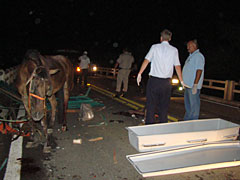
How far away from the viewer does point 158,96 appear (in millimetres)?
5707

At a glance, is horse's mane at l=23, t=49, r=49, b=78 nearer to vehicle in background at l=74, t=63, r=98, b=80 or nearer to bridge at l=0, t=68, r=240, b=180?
bridge at l=0, t=68, r=240, b=180

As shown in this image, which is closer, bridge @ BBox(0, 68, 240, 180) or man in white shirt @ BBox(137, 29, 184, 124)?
bridge @ BBox(0, 68, 240, 180)

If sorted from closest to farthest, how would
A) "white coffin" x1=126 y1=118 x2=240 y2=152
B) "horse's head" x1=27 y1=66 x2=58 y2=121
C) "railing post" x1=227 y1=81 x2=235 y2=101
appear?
"white coffin" x1=126 y1=118 x2=240 y2=152
"horse's head" x1=27 y1=66 x2=58 y2=121
"railing post" x1=227 y1=81 x2=235 y2=101

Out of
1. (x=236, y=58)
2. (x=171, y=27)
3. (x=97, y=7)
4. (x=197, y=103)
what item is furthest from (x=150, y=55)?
(x=97, y=7)

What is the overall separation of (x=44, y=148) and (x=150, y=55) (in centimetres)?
312

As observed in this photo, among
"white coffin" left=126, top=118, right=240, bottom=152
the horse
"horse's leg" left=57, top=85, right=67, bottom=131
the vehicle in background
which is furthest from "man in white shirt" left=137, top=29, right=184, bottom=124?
the vehicle in background

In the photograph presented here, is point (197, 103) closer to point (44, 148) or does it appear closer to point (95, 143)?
point (95, 143)

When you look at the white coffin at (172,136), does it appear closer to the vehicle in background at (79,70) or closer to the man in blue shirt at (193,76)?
the man in blue shirt at (193,76)

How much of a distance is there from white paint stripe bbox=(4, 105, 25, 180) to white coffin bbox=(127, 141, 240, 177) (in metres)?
Result: 1.96

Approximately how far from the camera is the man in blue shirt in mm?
6156

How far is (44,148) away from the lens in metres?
5.00

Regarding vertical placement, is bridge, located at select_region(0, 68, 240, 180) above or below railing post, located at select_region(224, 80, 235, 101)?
below

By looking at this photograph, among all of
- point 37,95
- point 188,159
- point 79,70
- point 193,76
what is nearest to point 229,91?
point 193,76

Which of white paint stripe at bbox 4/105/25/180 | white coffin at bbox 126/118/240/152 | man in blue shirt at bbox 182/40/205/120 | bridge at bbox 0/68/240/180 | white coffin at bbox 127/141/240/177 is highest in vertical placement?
man in blue shirt at bbox 182/40/205/120
